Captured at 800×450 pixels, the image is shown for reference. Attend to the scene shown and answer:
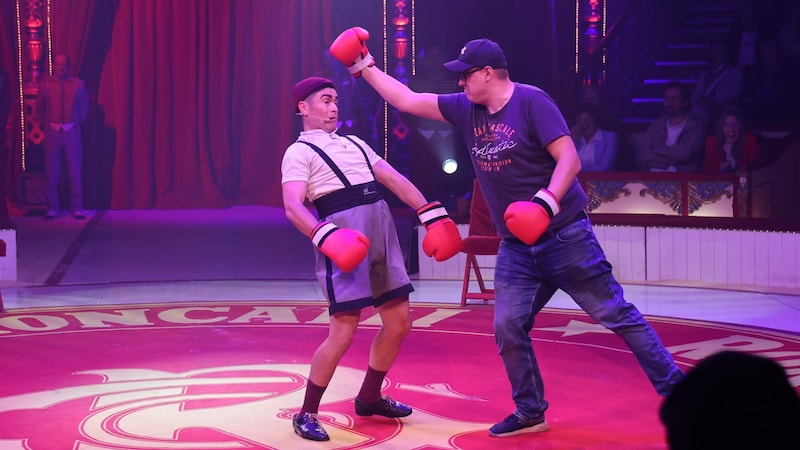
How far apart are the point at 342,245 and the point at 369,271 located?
1.15 feet

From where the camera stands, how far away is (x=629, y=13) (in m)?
11.8

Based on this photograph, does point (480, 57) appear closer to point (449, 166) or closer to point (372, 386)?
point (372, 386)

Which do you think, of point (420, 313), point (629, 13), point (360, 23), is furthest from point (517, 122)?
point (360, 23)

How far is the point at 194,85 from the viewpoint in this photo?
14.1 meters

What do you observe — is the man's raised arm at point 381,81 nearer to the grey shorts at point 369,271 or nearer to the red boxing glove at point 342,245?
the grey shorts at point 369,271

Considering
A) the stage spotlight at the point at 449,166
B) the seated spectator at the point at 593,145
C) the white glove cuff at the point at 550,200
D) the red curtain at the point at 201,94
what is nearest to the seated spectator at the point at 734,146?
the seated spectator at the point at 593,145

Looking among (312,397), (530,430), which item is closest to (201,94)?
(312,397)

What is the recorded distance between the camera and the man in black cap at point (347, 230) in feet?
A: 14.5

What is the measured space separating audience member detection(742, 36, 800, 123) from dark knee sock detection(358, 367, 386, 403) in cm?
666

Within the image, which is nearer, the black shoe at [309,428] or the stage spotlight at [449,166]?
the black shoe at [309,428]

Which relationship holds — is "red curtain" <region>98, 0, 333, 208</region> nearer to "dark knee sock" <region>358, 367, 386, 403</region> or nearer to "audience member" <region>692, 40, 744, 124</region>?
"audience member" <region>692, 40, 744, 124</region>

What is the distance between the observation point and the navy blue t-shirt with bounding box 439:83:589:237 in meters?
4.29

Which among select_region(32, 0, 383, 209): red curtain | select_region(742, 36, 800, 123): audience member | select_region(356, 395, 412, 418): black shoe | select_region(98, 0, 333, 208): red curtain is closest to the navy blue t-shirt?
select_region(356, 395, 412, 418): black shoe

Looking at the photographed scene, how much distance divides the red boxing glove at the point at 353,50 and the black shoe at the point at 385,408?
4.62 ft
